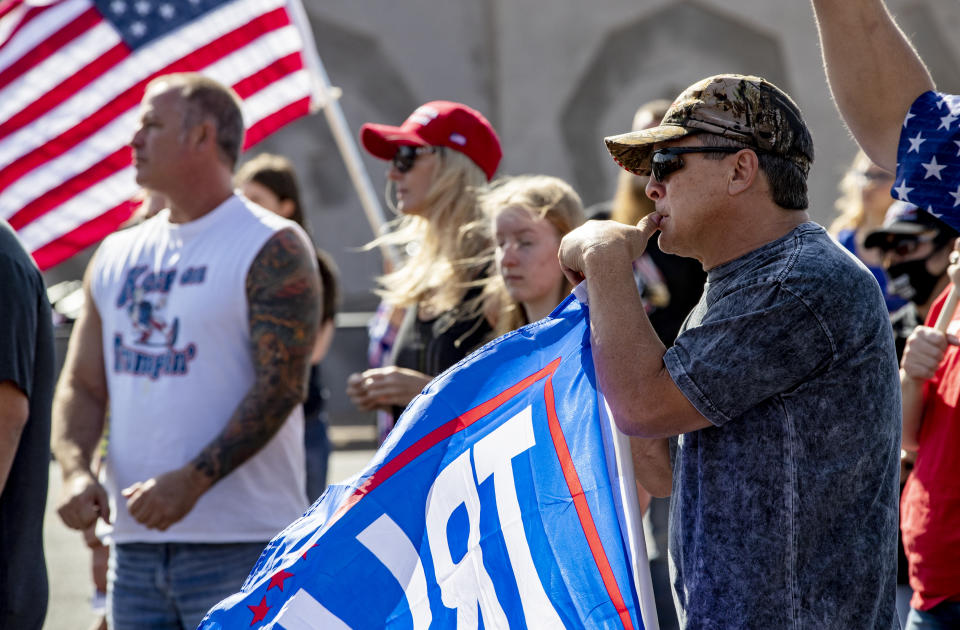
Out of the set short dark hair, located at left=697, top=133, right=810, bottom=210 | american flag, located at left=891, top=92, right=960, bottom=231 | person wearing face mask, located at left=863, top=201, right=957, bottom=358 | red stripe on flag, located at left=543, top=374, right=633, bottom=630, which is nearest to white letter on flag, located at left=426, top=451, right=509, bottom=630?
red stripe on flag, located at left=543, top=374, right=633, bottom=630

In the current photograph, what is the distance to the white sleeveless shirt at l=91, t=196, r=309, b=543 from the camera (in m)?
3.70

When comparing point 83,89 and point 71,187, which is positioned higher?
point 83,89

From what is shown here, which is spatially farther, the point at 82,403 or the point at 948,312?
the point at 82,403

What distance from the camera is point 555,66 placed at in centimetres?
1719

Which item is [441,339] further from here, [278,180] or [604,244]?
[278,180]

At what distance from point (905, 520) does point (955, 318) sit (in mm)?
577

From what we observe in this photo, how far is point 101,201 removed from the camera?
5.28 meters

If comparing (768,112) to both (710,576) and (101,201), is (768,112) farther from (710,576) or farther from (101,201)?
(101,201)

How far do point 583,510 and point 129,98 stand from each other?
3.88 metres

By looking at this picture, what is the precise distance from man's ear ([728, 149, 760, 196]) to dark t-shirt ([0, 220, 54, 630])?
1900 millimetres

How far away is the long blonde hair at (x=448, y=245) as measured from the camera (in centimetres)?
374

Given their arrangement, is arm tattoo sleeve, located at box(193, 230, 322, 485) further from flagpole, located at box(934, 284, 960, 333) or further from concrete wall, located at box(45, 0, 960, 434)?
concrete wall, located at box(45, 0, 960, 434)

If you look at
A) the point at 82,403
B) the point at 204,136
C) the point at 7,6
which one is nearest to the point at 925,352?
the point at 204,136

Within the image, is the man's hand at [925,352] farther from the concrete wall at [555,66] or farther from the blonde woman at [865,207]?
the concrete wall at [555,66]
